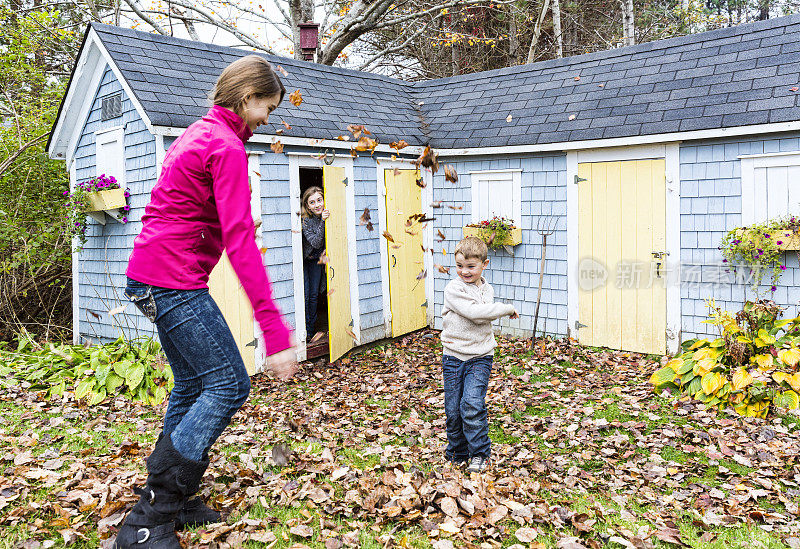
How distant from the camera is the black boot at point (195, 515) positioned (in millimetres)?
2994

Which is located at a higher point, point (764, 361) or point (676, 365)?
point (764, 361)

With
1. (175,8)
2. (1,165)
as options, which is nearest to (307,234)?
(1,165)

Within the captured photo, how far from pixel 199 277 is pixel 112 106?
5.90 m

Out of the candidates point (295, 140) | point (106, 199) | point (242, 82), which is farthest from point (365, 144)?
point (242, 82)

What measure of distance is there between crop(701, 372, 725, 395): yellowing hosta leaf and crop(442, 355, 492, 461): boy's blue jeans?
2.64m

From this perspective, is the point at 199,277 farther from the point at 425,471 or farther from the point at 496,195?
the point at 496,195

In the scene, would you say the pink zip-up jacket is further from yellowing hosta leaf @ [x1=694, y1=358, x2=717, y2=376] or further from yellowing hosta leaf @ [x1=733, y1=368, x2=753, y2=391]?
yellowing hosta leaf @ [x1=694, y1=358, x2=717, y2=376]

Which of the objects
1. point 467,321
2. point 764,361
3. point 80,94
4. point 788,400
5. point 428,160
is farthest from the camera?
point 428,160

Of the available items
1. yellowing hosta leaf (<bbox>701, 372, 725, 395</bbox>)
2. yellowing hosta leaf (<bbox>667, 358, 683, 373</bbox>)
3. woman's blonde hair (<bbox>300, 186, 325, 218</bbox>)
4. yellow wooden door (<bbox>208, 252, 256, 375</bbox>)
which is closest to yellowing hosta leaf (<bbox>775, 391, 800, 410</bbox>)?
yellowing hosta leaf (<bbox>701, 372, 725, 395</bbox>)

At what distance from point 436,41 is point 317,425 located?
616 inches

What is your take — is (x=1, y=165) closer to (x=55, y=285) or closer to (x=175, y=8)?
(x=55, y=285)

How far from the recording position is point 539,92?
950 cm

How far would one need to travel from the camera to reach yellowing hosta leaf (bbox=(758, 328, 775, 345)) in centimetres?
591

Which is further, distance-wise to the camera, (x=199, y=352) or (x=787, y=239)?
(x=787, y=239)
